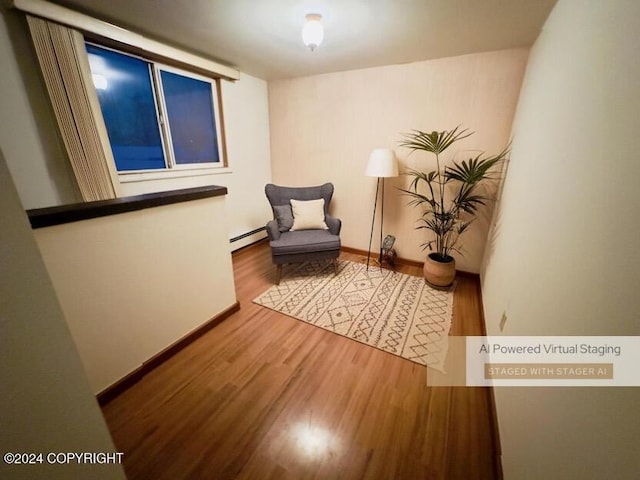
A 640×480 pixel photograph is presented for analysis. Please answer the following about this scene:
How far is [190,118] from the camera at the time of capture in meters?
2.67

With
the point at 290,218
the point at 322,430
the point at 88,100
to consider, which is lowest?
the point at 322,430

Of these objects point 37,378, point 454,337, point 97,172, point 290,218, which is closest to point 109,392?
point 37,378

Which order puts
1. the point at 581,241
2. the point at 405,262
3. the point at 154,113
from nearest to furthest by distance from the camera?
the point at 581,241 < the point at 154,113 < the point at 405,262

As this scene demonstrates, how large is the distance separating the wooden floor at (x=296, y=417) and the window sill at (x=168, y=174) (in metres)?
1.51

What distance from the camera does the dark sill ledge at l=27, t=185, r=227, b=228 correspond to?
105 centimetres

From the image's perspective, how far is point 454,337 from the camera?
185cm

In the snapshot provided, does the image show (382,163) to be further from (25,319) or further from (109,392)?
(109,392)

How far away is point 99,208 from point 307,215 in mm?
1844

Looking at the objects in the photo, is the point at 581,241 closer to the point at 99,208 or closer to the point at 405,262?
the point at 99,208

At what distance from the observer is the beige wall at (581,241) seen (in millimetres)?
566

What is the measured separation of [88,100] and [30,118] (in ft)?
1.15

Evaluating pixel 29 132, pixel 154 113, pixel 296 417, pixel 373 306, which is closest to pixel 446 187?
pixel 373 306

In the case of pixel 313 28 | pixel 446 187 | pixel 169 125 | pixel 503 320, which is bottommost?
pixel 503 320

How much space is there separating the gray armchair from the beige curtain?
1.39 meters
